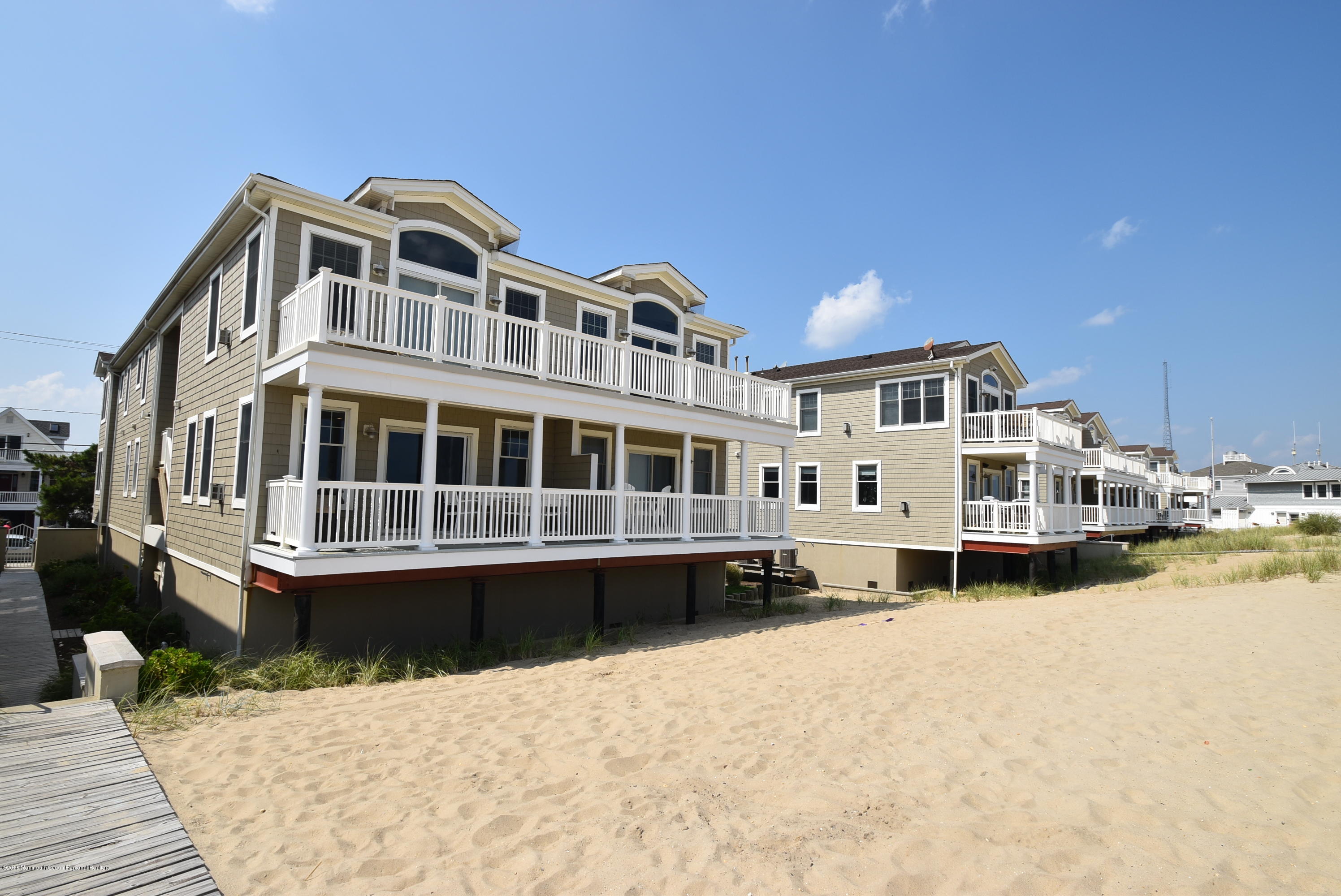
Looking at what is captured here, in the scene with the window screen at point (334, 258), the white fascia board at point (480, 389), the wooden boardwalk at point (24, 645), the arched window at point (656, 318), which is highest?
the arched window at point (656, 318)

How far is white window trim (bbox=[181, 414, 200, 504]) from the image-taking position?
13.8 metres

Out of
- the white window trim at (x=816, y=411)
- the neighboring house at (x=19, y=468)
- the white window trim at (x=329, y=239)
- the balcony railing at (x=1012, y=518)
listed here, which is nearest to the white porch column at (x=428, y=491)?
the white window trim at (x=329, y=239)

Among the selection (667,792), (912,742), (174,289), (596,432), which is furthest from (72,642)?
(912,742)

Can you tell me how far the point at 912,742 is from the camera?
6.49 meters

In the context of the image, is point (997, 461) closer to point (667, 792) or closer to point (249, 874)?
point (667, 792)

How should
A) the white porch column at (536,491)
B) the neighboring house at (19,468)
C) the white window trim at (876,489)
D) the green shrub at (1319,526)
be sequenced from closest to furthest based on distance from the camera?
the white porch column at (536,491) → the white window trim at (876,489) → the green shrub at (1319,526) → the neighboring house at (19,468)

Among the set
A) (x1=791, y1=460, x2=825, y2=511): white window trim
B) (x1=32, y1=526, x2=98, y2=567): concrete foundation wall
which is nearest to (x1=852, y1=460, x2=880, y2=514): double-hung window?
(x1=791, y1=460, x2=825, y2=511): white window trim

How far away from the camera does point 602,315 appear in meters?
15.9

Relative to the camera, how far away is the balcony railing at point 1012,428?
67.8 ft

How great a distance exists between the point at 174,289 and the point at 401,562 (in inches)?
414

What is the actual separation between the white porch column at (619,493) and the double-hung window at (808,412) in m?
12.8

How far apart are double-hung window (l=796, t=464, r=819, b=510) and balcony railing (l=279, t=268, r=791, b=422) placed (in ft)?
33.4

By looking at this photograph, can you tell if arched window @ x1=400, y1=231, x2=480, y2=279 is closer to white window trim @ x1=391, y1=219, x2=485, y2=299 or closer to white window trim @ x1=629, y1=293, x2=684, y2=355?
white window trim @ x1=391, y1=219, x2=485, y2=299

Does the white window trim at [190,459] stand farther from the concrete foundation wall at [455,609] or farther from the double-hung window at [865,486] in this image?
the double-hung window at [865,486]
